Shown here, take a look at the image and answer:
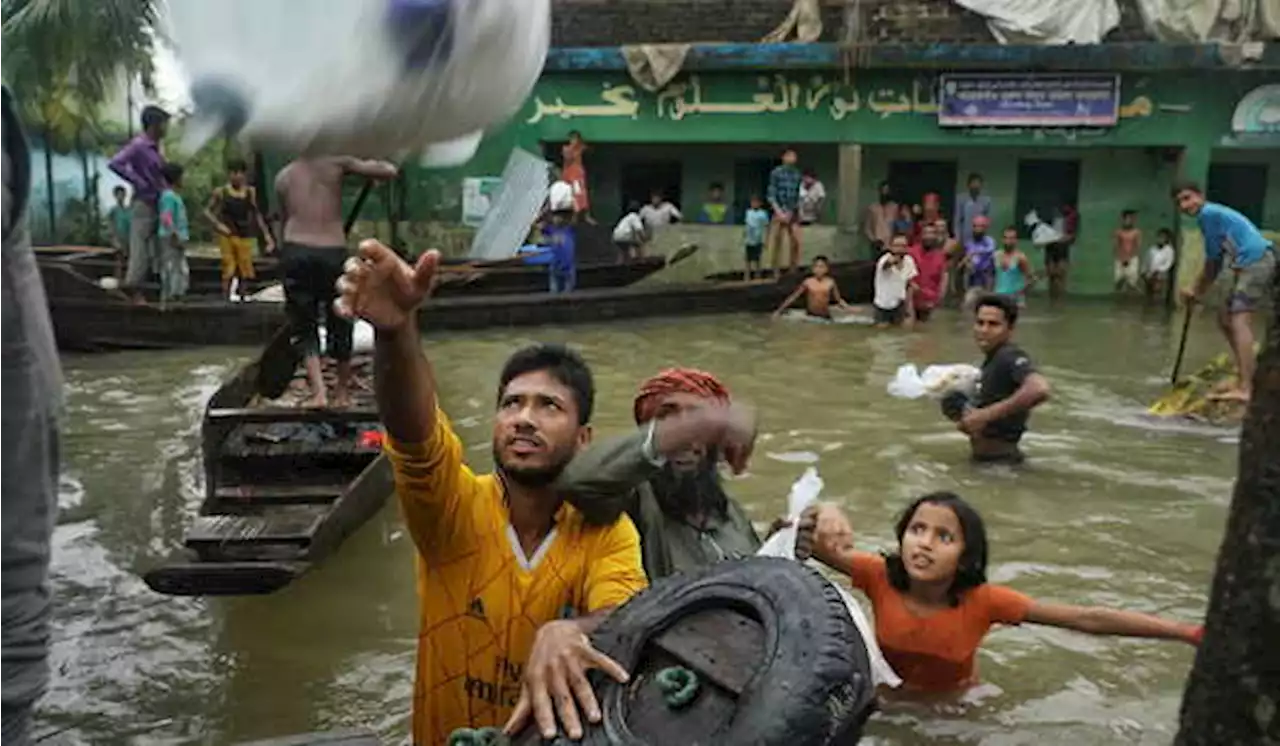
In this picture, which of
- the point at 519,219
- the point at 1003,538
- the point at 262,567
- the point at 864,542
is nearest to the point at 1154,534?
the point at 1003,538

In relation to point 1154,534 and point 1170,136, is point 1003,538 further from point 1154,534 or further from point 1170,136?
point 1170,136

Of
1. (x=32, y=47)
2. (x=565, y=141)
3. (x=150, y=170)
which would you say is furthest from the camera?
(x=565, y=141)

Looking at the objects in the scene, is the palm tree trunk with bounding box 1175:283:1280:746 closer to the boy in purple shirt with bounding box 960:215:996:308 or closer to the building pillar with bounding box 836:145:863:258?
the boy in purple shirt with bounding box 960:215:996:308

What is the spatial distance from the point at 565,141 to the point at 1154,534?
14837 mm

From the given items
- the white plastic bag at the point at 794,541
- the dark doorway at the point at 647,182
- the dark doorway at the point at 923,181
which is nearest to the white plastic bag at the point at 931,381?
the white plastic bag at the point at 794,541

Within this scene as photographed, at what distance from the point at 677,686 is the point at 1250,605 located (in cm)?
108

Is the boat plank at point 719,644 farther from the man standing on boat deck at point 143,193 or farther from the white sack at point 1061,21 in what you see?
the white sack at point 1061,21

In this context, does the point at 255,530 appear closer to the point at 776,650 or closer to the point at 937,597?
the point at 937,597

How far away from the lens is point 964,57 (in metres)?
18.6

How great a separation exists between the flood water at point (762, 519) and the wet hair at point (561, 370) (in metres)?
2.28

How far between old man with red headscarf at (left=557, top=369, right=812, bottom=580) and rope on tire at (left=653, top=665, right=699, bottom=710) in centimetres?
39

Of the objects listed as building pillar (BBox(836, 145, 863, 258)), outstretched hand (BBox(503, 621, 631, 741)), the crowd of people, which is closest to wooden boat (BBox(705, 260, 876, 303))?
building pillar (BBox(836, 145, 863, 258))

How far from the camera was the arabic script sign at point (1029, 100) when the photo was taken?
1870 centimetres

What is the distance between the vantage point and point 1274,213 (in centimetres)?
1973
